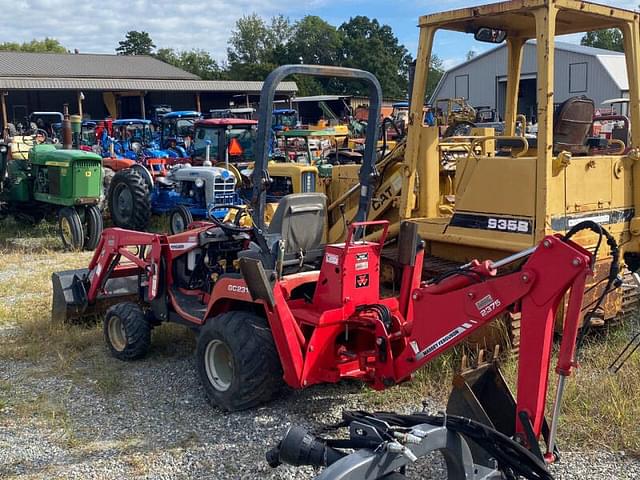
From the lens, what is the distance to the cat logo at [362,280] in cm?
472

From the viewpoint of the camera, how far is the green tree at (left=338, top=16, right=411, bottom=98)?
60722 millimetres

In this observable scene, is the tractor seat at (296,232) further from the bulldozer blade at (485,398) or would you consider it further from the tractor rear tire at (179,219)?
the tractor rear tire at (179,219)

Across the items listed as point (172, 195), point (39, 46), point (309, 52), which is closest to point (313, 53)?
point (309, 52)

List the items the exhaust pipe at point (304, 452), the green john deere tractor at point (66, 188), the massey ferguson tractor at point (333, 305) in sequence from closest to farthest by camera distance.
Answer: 1. the exhaust pipe at point (304, 452)
2. the massey ferguson tractor at point (333, 305)
3. the green john deere tractor at point (66, 188)

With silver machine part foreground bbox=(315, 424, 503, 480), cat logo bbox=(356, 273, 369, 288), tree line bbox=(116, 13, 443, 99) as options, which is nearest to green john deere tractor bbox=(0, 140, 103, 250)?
cat logo bbox=(356, 273, 369, 288)

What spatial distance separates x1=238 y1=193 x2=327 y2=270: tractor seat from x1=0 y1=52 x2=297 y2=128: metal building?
29.7 metres

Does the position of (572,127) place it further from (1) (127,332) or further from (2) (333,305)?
(1) (127,332)

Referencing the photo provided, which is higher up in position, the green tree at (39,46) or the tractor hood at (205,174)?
the green tree at (39,46)

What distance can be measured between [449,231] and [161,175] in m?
8.85

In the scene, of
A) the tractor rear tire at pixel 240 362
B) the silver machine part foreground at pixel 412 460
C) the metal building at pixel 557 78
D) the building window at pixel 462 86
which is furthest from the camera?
the building window at pixel 462 86

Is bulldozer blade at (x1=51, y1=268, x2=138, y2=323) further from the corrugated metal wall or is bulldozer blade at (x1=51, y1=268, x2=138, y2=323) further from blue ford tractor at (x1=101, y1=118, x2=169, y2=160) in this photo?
the corrugated metal wall

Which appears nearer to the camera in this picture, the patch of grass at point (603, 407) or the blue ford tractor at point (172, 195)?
the patch of grass at point (603, 407)

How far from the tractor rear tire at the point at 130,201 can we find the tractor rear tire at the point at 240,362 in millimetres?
7762

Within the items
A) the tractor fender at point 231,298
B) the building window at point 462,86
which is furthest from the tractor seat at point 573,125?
the building window at point 462,86
